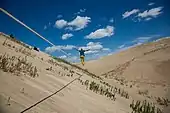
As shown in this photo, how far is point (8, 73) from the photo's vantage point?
561 centimetres

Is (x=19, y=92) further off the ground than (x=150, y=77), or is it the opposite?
(x=150, y=77)

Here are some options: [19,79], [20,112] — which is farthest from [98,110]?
[20,112]

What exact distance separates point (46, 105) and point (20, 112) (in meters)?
0.90

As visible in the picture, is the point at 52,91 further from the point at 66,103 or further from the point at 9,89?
the point at 9,89

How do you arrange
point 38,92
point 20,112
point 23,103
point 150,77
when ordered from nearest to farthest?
point 20,112 < point 23,103 < point 38,92 < point 150,77

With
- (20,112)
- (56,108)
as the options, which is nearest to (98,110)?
(56,108)

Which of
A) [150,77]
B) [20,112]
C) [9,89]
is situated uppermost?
[150,77]

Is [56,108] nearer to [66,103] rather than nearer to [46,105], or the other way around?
[46,105]

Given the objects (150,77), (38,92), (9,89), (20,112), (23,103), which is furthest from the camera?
(150,77)

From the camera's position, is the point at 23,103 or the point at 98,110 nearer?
the point at 23,103

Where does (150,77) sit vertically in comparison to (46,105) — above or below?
above

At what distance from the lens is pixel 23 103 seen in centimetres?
429

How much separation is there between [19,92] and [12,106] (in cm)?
79

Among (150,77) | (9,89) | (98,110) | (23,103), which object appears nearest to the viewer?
(23,103)
